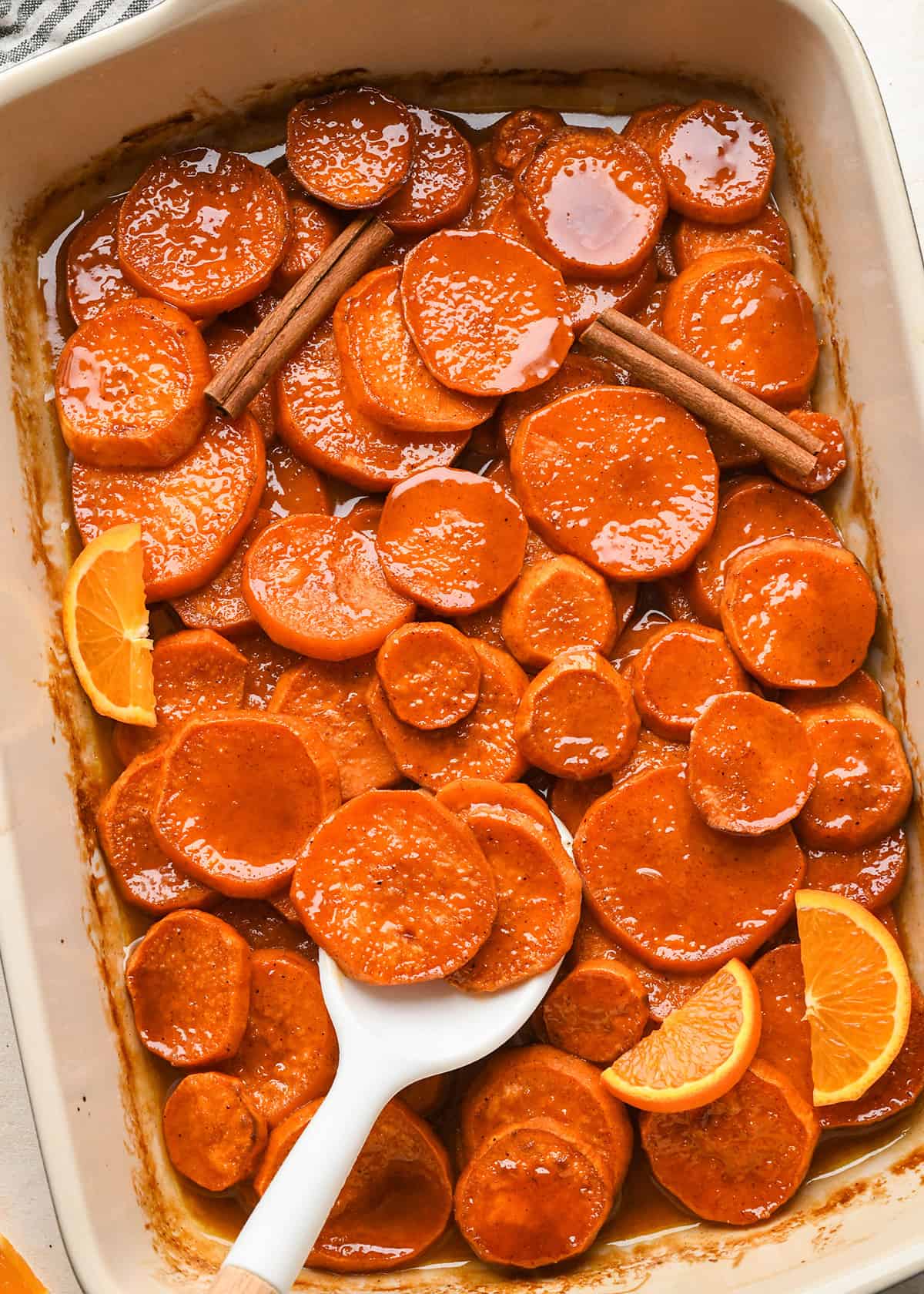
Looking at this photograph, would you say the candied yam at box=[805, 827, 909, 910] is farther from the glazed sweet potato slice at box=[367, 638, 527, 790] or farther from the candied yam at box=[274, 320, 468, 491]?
the candied yam at box=[274, 320, 468, 491]

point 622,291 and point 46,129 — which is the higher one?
point 46,129

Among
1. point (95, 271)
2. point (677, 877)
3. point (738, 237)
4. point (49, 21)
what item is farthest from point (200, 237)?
point (677, 877)

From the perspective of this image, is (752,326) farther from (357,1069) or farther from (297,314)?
(357,1069)

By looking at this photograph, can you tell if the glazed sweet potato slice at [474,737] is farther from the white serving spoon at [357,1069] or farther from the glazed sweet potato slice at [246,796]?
the white serving spoon at [357,1069]

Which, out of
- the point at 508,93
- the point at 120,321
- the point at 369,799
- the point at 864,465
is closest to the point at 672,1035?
the point at 369,799

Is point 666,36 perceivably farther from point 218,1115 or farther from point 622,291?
point 218,1115

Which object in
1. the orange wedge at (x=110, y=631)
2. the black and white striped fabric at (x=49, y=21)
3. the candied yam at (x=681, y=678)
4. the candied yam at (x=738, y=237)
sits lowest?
the candied yam at (x=681, y=678)

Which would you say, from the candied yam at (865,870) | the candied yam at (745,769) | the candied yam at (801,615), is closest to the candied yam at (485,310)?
the candied yam at (801,615)
